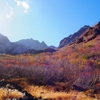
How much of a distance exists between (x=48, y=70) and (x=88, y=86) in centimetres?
759

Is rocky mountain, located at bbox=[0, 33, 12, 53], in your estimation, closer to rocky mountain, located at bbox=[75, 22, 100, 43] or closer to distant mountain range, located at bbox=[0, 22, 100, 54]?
distant mountain range, located at bbox=[0, 22, 100, 54]

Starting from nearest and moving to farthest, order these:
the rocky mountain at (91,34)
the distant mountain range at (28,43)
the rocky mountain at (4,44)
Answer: the rocky mountain at (91,34), the distant mountain range at (28,43), the rocky mountain at (4,44)

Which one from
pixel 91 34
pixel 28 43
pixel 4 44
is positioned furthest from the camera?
pixel 28 43

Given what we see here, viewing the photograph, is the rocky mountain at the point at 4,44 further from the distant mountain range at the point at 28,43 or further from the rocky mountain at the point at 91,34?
the rocky mountain at the point at 91,34

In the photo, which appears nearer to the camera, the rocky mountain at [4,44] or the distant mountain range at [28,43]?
the distant mountain range at [28,43]

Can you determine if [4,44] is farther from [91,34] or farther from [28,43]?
[28,43]

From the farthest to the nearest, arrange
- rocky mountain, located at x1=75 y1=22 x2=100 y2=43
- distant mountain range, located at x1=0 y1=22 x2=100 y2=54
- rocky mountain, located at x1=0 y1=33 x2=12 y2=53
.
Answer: rocky mountain, located at x1=0 y1=33 x2=12 y2=53, distant mountain range, located at x1=0 y1=22 x2=100 y2=54, rocky mountain, located at x1=75 y1=22 x2=100 y2=43

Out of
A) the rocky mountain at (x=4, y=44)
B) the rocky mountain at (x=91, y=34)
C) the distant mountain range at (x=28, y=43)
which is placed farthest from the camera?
the rocky mountain at (x=4, y=44)

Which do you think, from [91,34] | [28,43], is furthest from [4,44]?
[28,43]

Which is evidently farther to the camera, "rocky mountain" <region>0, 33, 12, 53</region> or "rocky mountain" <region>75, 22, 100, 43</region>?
"rocky mountain" <region>0, 33, 12, 53</region>

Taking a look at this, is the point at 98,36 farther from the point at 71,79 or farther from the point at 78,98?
the point at 78,98

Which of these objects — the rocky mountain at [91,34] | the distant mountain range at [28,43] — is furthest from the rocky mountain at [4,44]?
the rocky mountain at [91,34]

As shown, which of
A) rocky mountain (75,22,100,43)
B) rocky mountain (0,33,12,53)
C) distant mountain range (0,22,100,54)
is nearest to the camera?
rocky mountain (75,22,100,43)

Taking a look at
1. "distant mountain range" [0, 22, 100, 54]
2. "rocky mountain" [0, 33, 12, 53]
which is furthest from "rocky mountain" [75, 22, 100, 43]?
"rocky mountain" [0, 33, 12, 53]
